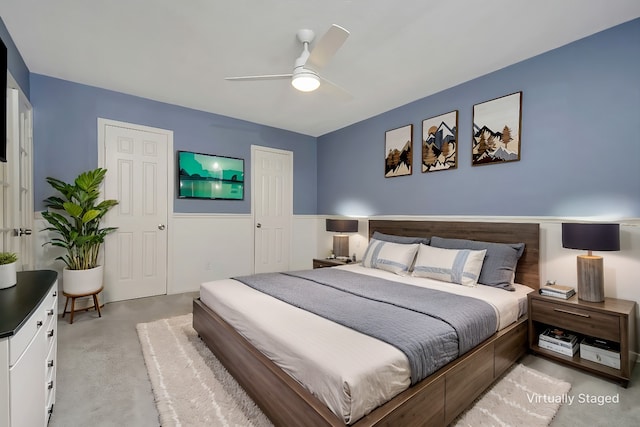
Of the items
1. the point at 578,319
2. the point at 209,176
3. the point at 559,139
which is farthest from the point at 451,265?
the point at 209,176

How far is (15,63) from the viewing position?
2.64 metres

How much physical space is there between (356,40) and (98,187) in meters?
3.37

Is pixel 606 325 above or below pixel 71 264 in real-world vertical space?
below

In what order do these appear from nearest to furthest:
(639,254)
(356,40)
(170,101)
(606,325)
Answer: (606,325) < (639,254) < (356,40) < (170,101)

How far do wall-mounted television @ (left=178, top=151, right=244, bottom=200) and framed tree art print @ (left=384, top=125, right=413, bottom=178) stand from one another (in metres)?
2.26

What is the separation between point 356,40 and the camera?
2.50 meters

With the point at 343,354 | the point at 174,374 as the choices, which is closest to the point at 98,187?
the point at 174,374

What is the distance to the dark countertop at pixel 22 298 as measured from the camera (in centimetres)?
105

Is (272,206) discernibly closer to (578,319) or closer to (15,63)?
(15,63)

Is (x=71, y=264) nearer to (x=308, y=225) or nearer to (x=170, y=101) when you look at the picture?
(x=170, y=101)

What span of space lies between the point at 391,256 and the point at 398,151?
1530 millimetres

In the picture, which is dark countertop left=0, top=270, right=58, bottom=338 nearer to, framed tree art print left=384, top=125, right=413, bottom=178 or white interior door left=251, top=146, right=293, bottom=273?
white interior door left=251, top=146, right=293, bottom=273

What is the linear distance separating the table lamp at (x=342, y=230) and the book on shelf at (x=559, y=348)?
8.15ft

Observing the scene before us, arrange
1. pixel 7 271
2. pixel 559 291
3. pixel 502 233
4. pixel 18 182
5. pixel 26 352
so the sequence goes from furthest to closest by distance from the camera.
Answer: pixel 502 233, pixel 18 182, pixel 559 291, pixel 7 271, pixel 26 352
